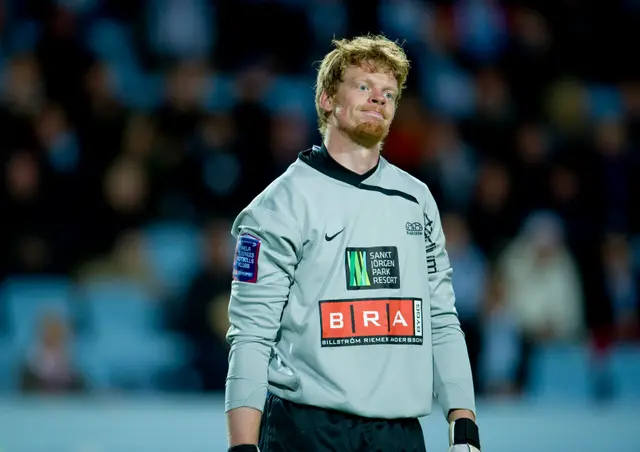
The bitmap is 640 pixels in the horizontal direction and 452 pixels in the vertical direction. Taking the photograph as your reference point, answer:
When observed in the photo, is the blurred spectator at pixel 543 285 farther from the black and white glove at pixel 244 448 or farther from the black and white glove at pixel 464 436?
the black and white glove at pixel 244 448

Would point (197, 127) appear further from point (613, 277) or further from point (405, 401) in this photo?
point (405, 401)

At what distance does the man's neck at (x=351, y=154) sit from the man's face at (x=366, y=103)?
0.7 inches

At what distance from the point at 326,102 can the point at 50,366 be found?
13.7 feet

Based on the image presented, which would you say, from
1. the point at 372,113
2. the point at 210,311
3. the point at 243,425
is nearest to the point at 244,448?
the point at 243,425

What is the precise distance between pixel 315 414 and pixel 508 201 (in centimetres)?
500

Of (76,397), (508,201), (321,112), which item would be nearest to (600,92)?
(508,201)

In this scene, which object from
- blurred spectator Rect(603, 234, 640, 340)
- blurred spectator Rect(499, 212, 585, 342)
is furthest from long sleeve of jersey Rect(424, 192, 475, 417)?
blurred spectator Rect(603, 234, 640, 340)

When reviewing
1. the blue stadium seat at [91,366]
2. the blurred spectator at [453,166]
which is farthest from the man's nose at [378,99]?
the blurred spectator at [453,166]

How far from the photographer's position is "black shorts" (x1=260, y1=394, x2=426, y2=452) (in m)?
2.71

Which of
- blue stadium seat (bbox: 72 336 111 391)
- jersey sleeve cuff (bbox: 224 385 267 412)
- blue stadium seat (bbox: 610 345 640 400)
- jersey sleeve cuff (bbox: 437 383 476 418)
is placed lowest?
blue stadium seat (bbox: 610 345 640 400)

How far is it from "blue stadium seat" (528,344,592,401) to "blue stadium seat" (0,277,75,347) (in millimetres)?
2968

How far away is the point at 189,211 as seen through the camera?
24.2 ft

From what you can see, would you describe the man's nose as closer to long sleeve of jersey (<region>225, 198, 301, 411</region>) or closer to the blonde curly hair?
the blonde curly hair

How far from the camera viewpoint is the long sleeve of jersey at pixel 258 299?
2.68 m
